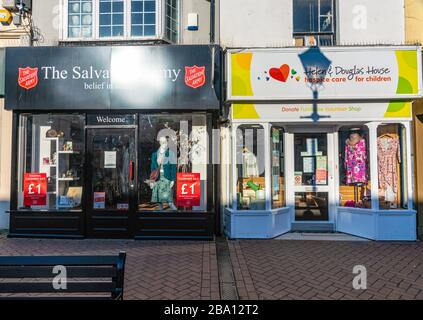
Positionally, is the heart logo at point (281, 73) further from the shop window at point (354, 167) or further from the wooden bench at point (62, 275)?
the wooden bench at point (62, 275)

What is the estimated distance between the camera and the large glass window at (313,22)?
7363mm

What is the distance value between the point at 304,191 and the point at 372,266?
2654mm

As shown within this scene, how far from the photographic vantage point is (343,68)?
6.47 m

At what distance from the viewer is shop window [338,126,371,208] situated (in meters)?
6.93

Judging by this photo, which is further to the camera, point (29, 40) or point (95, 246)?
point (29, 40)

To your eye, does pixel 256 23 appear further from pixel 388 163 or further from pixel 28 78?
pixel 28 78

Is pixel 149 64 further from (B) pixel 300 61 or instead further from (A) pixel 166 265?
(A) pixel 166 265

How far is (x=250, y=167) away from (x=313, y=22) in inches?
158

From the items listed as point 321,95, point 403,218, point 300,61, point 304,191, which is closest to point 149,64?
point 300,61

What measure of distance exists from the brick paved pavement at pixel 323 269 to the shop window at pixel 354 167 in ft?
4.01

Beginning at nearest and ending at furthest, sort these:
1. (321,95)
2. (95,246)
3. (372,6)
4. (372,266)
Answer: (372,266) < (95,246) < (321,95) < (372,6)

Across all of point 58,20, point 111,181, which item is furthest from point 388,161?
point 58,20

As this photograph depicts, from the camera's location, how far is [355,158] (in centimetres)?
707

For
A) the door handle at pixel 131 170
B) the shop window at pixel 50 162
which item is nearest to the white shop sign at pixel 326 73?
the door handle at pixel 131 170
